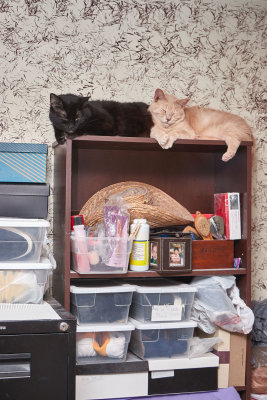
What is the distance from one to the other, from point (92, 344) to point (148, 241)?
44cm

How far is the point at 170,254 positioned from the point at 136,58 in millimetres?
998

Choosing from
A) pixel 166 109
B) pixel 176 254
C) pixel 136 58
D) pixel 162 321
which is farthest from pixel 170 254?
pixel 136 58

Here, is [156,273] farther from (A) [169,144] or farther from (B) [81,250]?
(A) [169,144]

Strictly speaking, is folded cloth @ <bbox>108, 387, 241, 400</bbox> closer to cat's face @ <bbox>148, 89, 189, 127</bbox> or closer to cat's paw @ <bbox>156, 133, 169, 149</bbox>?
cat's paw @ <bbox>156, 133, 169, 149</bbox>

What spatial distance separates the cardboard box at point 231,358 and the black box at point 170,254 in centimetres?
34

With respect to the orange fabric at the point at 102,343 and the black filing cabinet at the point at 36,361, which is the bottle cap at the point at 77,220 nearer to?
the orange fabric at the point at 102,343

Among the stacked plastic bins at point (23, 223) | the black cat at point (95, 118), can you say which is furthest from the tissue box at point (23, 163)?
the black cat at point (95, 118)

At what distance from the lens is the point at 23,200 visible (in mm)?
1943

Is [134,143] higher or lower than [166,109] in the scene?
lower

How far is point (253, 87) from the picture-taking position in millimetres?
2582

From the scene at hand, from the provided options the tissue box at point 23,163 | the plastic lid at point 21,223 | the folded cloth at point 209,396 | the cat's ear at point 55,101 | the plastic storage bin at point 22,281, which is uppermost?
the cat's ear at point 55,101

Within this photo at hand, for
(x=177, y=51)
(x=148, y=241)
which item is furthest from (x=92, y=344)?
(x=177, y=51)

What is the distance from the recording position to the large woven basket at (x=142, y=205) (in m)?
2.04

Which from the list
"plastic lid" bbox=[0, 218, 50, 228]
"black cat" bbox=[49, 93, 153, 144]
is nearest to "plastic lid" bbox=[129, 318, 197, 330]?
"plastic lid" bbox=[0, 218, 50, 228]
